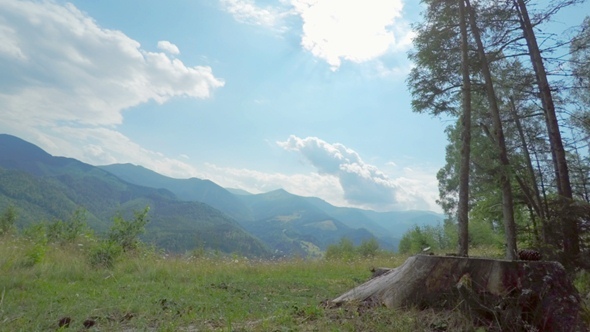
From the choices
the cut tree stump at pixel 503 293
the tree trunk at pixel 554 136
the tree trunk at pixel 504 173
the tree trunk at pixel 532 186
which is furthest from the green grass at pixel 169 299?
the tree trunk at pixel 532 186

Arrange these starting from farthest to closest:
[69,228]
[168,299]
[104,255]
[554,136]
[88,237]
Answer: [69,228]
[88,237]
[104,255]
[554,136]
[168,299]

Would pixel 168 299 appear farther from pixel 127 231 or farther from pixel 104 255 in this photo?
pixel 127 231

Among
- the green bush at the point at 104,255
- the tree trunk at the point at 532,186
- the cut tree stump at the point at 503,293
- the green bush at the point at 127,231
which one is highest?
the tree trunk at the point at 532,186

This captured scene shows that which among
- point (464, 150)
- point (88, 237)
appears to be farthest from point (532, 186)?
point (88, 237)

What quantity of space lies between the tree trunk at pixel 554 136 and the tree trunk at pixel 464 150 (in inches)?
66.9

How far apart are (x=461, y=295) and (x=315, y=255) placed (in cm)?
1323

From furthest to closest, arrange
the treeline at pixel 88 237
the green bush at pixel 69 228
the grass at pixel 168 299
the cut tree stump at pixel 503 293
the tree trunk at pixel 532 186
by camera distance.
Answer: the green bush at pixel 69 228 → the treeline at pixel 88 237 → the tree trunk at pixel 532 186 → the grass at pixel 168 299 → the cut tree stump at pixel 503 293

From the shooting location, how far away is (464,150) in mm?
11117

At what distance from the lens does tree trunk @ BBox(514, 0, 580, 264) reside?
770 cm

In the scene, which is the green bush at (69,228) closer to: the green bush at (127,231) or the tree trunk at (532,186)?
the green bush at (127,231)

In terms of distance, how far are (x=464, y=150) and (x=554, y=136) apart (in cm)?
227

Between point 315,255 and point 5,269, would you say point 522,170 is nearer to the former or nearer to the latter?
point 315,255

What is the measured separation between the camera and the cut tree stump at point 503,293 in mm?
3688

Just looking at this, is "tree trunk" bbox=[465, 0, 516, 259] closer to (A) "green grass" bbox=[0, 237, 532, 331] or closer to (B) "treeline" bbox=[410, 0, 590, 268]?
(B) "treeline" bbox=[410, 0, 590, 268]
